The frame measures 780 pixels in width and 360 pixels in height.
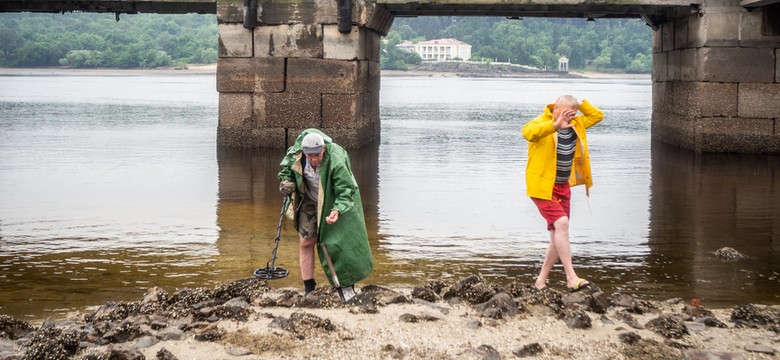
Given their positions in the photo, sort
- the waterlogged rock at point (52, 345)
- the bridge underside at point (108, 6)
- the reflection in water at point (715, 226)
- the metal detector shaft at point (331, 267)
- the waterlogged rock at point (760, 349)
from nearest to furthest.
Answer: the waterlogged rock at point (52, 345)
the waterlogged rock at point (760, 349)
the metal detector shaft at point (331, 267)
the reflection in water at point (715, 226)
the bridge underside at point (108, 6)

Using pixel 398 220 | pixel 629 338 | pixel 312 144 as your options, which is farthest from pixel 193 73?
pixel 629 338

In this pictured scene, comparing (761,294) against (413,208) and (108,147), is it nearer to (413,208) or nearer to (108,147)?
(413,208)

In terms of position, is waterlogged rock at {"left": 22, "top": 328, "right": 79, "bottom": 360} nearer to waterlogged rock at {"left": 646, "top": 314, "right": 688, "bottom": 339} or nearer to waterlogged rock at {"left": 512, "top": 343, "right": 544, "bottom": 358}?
waterlogged rock at {"left": 512, "top": 343, "right": 544, "bottom": 358}

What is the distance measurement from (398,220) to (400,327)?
5300 mm

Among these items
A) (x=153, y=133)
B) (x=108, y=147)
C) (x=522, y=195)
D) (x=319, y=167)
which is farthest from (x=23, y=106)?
(x=319, y=167)

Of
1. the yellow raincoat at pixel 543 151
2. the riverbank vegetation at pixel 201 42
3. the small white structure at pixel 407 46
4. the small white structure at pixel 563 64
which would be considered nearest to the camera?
the yellow raincoat at pixel 543 151

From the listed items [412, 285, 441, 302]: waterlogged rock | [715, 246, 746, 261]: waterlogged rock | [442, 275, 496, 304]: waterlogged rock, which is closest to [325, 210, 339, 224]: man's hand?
[412, 285, 441, 302]: waterlogged rock

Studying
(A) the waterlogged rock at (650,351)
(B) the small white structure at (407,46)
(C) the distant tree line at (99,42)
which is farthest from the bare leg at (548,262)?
(B) the small white structure at (407,46)

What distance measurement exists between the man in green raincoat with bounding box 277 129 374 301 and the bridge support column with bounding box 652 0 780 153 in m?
12.9

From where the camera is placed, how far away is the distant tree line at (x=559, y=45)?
495 ft

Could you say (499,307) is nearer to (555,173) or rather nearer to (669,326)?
(669,326)

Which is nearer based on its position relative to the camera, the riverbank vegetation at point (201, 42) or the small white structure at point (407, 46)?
the riverbank vegetation at point (201, 42)

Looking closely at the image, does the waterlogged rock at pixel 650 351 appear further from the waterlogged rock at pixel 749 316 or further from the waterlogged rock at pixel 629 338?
the waterlogged rock at pixel 749 316

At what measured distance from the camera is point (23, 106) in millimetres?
41438
